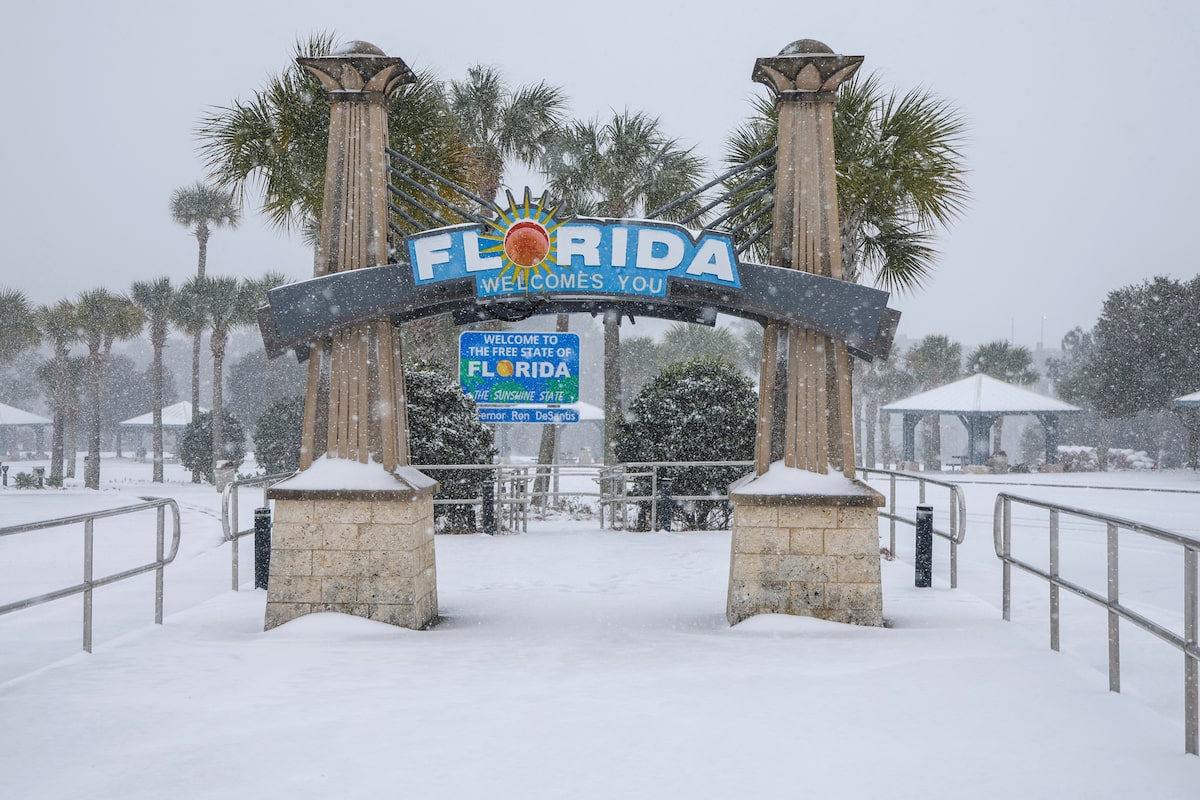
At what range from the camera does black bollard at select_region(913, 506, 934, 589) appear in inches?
395

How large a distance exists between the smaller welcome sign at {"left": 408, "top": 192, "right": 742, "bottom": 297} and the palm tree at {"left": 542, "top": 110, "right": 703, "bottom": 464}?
12.2m

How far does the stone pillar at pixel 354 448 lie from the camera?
7.83m

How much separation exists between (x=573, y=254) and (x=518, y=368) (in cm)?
852

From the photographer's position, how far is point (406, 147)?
47.7ft

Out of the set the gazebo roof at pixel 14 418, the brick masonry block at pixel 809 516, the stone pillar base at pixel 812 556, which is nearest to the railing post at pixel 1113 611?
the stone pillar base at pixel 812 556

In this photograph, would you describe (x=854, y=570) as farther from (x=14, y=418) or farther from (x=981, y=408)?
(x=14, y=418)

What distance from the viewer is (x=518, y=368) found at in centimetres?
1650

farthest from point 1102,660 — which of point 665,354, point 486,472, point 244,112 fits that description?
point 665,354

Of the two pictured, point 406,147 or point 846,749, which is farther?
point 406,147

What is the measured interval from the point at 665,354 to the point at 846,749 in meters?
54.7

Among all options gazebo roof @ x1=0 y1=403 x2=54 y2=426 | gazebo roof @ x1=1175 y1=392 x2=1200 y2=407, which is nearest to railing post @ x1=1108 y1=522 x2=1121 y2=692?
gazebo roof @ x1=1175 y1=392 x2=1200 y2=407

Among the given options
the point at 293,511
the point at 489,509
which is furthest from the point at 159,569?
the point at 489,509

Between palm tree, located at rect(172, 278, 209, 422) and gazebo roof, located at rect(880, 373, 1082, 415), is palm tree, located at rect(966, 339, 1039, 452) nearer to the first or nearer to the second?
gazebo roof, located at rect(880, 373, 1082, 415)

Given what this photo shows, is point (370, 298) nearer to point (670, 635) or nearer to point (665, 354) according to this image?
point (670, 635)
